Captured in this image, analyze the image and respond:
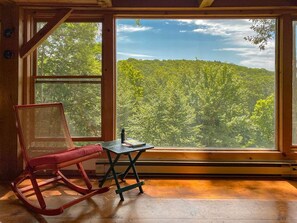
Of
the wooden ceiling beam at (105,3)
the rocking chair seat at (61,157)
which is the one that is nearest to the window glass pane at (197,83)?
the wooden ceiling beam at (105,3)

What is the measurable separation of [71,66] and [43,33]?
0.53 metres

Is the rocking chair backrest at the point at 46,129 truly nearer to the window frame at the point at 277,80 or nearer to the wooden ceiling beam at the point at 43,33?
the window frame at the point at 277,80

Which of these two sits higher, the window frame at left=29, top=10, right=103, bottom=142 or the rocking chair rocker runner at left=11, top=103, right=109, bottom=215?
the window frame at left=29, top=10, right=103, bottom=142

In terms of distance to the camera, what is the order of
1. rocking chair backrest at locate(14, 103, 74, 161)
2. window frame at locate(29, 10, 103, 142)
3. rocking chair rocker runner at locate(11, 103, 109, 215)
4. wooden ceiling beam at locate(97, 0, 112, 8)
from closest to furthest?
rocking chair rocker runner at locate(11, 103, 109, 215), rocking chair backrest at locate(14, 103, 74, 161), wooden ceiling beam at locate(97, 0, 112, 8), window frame at locate(29, 10, 103, 142)

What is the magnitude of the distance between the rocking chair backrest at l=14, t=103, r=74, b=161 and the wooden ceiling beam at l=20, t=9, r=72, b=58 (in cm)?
83

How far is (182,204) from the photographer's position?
2.43 meters

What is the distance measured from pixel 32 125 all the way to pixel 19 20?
1.43 m

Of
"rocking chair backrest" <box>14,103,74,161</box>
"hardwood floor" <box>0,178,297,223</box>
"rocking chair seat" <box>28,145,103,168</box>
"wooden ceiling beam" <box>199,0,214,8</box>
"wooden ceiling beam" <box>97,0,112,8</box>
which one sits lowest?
"hardwood floor" <box>0,178,297,223</box>

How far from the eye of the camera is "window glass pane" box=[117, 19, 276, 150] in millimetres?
3373

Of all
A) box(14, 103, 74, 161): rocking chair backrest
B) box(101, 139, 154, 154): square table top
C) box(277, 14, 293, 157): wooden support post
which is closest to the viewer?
box(101, 139, 154, 154): square table top

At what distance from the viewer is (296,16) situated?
10.7 feet

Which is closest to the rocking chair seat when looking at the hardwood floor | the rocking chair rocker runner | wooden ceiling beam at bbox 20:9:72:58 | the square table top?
the rocking chair rocker runner

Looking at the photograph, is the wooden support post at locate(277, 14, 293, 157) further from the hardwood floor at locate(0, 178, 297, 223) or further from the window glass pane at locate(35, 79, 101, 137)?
the window glass pane at locate(35, 79, 101, 137)

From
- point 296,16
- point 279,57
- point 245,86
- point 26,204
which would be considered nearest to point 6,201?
point 26,204
